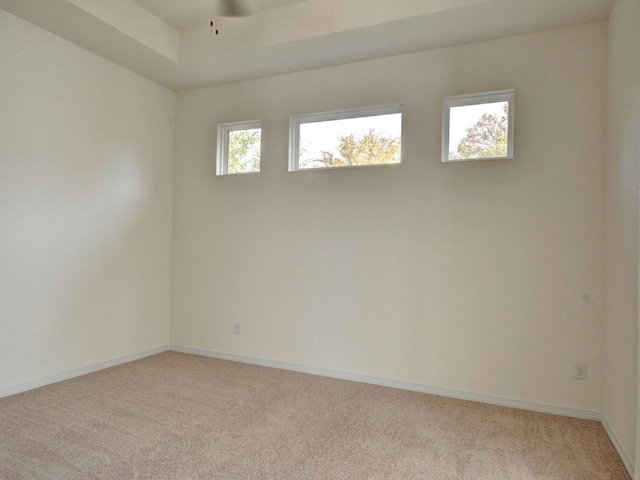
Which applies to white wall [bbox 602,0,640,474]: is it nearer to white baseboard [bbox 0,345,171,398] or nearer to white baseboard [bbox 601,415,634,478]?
white baseboard [bbox 601,415,634,478]

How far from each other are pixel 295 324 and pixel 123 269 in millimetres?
1720

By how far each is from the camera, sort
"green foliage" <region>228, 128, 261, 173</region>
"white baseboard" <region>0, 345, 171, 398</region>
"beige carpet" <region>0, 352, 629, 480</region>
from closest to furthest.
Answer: "beige carpet" <region>0, 352, 629, 480</region>, "white baseboard" <region>0, 345, 171, 398</region>, "green foliage" <region>228, 128, 261, 173</region>

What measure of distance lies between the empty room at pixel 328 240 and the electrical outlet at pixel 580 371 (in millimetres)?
29

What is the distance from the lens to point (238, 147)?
424 cm

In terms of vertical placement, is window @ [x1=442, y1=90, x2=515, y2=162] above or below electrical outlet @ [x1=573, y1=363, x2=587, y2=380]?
above

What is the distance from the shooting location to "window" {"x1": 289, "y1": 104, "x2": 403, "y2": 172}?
356 centimetres

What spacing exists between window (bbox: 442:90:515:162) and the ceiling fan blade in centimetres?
169

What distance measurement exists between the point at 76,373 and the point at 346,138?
307cm

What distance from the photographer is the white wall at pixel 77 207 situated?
10.0ft

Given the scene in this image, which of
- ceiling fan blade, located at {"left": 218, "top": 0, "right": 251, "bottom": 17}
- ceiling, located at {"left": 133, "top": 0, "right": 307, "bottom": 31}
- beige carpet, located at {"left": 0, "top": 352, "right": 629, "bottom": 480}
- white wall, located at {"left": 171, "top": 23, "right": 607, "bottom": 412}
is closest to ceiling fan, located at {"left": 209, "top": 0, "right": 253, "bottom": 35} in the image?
ceiling fan blade, located at {"left": 218, "top": 0, "right": 251, "bottom": 17}

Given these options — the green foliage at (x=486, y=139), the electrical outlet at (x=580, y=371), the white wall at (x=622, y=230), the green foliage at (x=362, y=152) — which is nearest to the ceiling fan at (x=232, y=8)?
the green foliage at (x=362, y=152)

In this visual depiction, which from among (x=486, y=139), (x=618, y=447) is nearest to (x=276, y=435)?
(x=618, y=447)

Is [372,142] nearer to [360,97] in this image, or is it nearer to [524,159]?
[360,97]

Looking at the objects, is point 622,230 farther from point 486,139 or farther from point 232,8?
point 232,8
